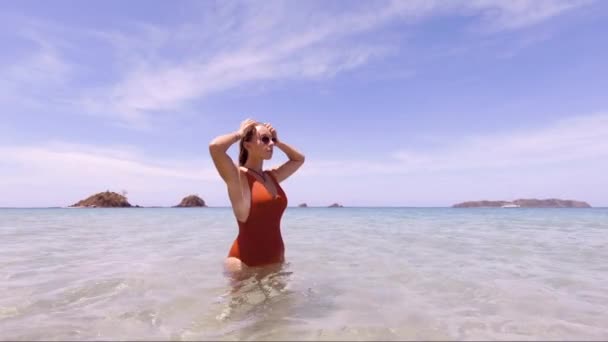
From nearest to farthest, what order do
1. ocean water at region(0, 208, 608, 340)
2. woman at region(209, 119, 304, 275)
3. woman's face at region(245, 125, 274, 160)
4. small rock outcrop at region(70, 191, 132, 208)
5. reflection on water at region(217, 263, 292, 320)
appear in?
ocean water at region(0, 208, 608, 340)
reflection on water at region(217, 263, 292, 320)
woman at region(209, 119, 304, 275)
woman's face at region(245, 125, 274, 160)
small rock outcrop at region(70, 191, 132, 208)

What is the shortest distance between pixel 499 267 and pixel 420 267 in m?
1.35

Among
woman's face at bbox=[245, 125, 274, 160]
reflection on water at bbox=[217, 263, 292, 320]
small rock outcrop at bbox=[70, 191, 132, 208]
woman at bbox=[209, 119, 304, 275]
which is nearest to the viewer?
reflection on water at bbox=[217, 263, 292, 320]

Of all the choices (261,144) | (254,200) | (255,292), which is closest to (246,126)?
(261,144)

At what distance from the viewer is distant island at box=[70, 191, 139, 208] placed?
126 meters

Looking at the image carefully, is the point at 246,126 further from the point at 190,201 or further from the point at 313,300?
the point at 190,201

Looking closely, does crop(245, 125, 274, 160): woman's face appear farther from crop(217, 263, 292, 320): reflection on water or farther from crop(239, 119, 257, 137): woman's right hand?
crop(217, 263, 292, 320): reflection on water

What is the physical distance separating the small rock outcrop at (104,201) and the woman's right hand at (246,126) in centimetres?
13937

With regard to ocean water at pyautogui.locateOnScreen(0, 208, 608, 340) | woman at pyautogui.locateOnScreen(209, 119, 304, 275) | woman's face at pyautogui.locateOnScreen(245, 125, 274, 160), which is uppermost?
woman's face at pyautogui.locateOnScreen(245, 125, 274, 160)

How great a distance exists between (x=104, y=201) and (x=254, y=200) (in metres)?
141

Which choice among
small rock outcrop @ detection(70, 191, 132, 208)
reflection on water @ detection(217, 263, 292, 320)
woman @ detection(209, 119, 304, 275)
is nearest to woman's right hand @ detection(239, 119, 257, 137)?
woman @ detection(209, 119, 304, 275)

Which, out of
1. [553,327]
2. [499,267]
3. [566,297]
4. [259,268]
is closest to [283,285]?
[259,268]

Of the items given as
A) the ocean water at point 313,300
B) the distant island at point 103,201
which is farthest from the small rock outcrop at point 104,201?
the ocean water at point 313,300

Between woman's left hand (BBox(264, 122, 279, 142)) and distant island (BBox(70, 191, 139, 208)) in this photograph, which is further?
distant island (BBox(70, 191, 139, 208))

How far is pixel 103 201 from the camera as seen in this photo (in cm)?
12731
